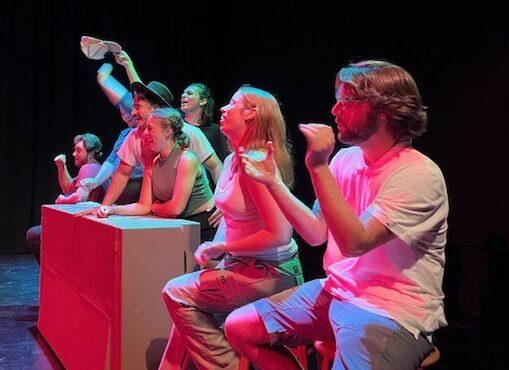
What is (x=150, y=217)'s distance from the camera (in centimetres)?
253

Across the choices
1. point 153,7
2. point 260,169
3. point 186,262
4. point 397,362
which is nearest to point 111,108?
point 153,7

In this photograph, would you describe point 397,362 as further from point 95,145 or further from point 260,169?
point 95,145

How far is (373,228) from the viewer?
128 centimetres

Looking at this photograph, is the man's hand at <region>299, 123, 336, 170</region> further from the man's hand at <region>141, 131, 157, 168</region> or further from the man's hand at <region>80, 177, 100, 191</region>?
the man's hand at <region>80, 177, 100, 191</region>

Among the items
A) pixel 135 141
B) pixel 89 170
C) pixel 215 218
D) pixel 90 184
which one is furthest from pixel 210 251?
pixel 89 170

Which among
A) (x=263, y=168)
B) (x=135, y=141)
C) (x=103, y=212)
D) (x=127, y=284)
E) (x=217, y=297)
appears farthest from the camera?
(x=135, y=141)

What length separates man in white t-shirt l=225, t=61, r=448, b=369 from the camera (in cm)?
129

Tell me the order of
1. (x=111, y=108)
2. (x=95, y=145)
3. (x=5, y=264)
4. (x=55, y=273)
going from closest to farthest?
1. (x=55, y=273)
2. (x=95, y=145)
3. (x=5, y=264)
4. (x=111, y=108)

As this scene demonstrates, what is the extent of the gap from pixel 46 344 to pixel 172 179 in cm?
142

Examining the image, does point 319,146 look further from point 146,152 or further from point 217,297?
point 146,152

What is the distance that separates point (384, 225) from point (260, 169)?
1.38 ft

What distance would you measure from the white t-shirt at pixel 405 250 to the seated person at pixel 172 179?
1.17 metres

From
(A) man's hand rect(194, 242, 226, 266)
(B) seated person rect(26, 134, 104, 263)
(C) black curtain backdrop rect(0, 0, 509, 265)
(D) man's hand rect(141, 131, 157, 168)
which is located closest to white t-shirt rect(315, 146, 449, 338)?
(A) man's hand rect(194, 242, 226, 266)

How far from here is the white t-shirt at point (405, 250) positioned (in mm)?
1309
